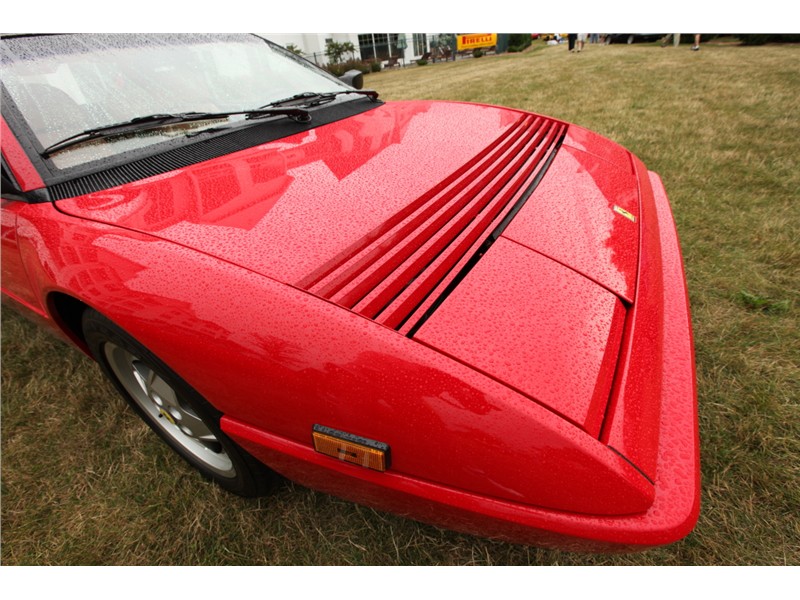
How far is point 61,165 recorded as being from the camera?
54.3 inches

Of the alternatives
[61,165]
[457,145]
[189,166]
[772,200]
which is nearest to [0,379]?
[61,165]

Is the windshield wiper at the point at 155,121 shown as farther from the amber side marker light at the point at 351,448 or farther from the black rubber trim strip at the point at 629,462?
the black rubber trim strip at the point at 629,462

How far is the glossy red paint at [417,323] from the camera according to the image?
0.83 meters

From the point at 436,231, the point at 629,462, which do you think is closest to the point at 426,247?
the point at 436,231

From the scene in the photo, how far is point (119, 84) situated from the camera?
1594 mm

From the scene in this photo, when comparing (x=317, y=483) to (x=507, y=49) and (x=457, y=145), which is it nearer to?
(x=457, y=145)

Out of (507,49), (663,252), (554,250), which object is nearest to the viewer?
(554,250)

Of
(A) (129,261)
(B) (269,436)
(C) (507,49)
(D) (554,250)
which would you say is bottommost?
(C) (507,49)

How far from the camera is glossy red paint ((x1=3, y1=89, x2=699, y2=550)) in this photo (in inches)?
32.6

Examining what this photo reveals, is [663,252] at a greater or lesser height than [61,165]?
lesser

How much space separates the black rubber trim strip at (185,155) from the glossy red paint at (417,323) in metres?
0.06

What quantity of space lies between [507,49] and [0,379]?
26.2 metres

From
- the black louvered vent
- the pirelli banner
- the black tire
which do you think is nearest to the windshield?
the black tire

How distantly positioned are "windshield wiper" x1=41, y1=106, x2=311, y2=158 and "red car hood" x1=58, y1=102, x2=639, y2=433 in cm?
17
